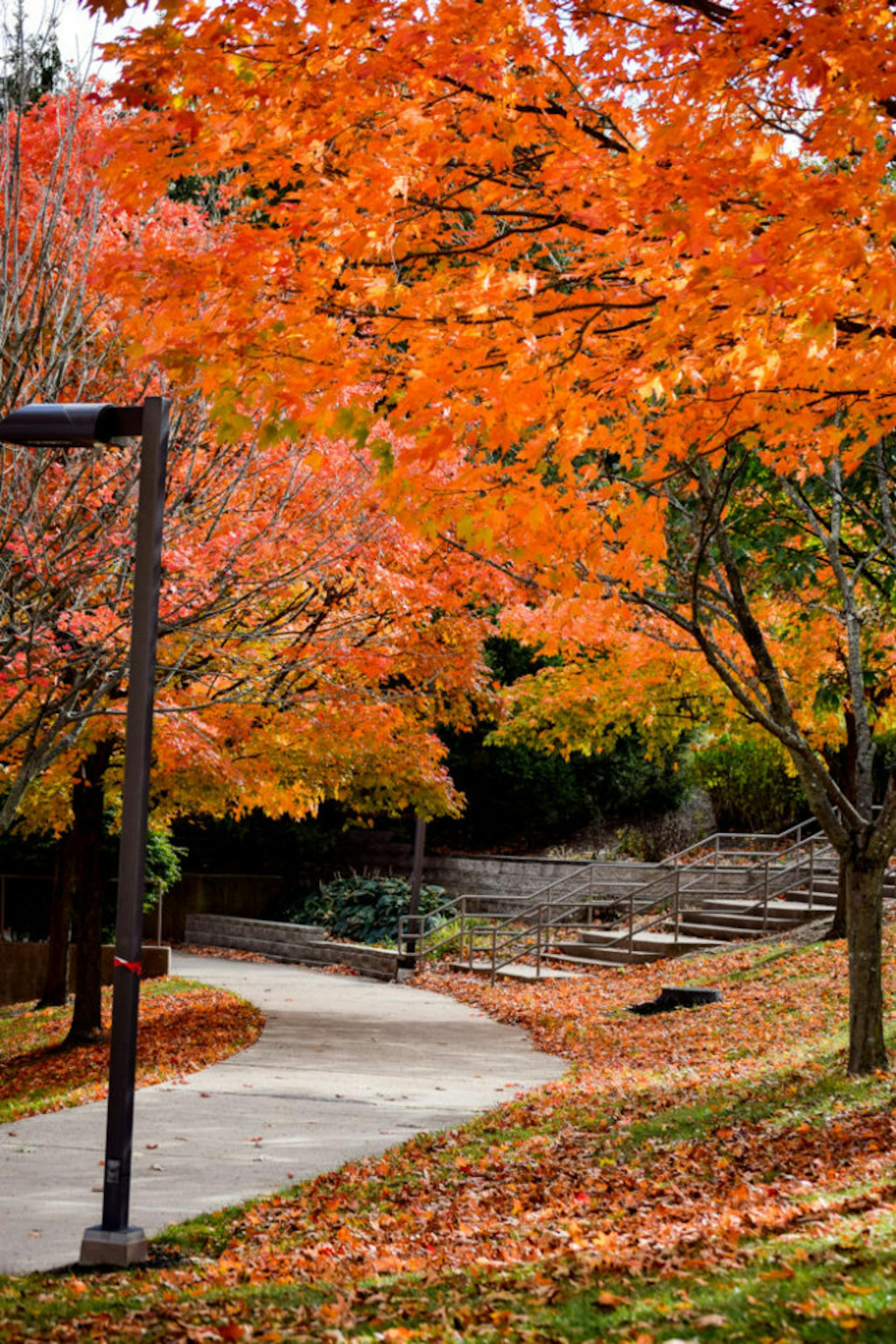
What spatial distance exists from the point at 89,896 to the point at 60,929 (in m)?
3.20

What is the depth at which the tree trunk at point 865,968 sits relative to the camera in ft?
30.7

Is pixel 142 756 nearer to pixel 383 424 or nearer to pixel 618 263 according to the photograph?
pixel 618 263

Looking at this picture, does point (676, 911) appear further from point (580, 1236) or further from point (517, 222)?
point (580, 1236)

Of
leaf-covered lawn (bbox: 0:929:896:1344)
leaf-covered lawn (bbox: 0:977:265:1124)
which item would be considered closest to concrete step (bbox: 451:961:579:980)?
leaf-covered lawn (bbox: 0:977:265:1124)

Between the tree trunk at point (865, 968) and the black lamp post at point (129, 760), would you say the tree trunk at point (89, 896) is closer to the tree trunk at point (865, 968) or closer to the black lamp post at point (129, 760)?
the tree trunk at point (865, 968)

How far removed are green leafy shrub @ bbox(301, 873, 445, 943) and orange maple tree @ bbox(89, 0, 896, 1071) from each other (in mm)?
17841

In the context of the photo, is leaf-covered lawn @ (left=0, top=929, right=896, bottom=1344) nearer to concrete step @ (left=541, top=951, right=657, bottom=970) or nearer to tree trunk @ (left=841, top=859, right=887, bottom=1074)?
tree trunk @ (left=841, top=859, right=887, bottom=1074)

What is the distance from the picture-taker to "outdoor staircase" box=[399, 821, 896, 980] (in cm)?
2073

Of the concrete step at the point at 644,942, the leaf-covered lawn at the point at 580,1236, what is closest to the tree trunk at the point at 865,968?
the leaf-covered lawn at the point at 580,1236

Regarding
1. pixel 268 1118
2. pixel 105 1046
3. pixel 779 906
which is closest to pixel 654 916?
pixel 779 906

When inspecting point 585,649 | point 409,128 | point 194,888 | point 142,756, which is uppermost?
point 409,128

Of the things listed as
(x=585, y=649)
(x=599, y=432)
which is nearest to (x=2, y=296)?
(x=599, y=432)

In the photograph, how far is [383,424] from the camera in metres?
13.2

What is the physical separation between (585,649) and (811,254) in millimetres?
Result: 13408
